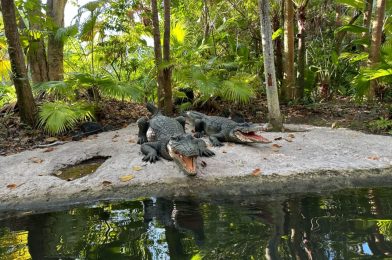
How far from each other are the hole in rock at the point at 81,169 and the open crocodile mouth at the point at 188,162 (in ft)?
4.52

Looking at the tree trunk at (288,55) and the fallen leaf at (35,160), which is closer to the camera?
the fallen leaf at (35,160)

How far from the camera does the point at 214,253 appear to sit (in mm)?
2838

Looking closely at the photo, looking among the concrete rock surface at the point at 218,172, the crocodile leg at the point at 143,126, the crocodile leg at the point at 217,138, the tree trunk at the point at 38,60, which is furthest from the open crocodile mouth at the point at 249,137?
the tree trunk at the point at 38,60

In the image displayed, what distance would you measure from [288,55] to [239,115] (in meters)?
1.92

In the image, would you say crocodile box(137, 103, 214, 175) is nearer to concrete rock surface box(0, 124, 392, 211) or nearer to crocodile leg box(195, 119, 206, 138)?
concrete rock surface box(0, 124, 392, 211)

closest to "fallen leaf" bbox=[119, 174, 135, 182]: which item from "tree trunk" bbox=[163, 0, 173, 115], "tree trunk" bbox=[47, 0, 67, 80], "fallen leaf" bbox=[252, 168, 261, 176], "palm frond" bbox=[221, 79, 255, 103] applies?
"fallen leaf" bbox=[252, 168, 261, 176]

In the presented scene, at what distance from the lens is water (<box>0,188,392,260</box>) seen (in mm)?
2846

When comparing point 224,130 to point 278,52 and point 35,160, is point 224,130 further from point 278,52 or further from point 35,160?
point 278,52

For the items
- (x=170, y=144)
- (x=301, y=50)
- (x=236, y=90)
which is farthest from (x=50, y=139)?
(x=301, y=50)

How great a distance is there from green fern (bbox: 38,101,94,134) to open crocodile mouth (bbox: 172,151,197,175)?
306cm

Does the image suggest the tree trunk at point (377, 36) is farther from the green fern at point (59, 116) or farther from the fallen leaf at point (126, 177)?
A: the green fern at point (59, 116)

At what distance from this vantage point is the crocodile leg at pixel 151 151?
5324 mm

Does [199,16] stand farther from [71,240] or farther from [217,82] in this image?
[71,240]

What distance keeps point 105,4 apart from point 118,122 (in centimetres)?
267
